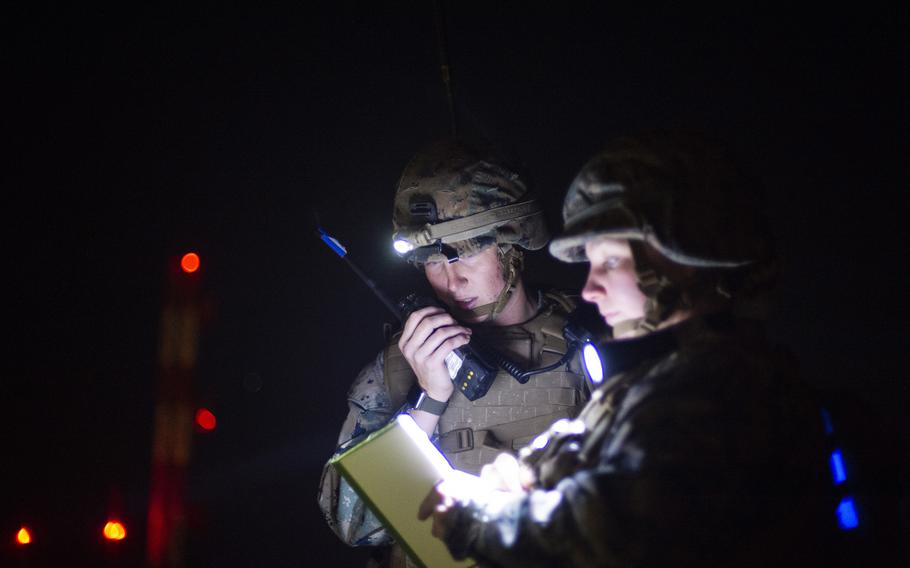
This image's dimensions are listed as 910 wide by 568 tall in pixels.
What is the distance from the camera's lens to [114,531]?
130 inches

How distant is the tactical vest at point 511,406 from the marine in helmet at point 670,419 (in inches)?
29.8

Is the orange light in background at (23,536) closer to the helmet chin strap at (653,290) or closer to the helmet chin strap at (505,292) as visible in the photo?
the helmet chin strap at (505,292)

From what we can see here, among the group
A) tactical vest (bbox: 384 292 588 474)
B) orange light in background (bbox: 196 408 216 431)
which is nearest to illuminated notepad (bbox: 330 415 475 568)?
tactical vest (bbox: 384 292 588 474)

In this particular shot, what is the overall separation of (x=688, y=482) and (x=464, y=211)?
1.49m

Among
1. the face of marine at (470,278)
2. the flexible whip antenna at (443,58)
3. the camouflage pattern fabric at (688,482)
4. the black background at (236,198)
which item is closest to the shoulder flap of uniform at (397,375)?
the face of marine at (470,278)

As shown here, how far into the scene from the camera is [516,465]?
143cm

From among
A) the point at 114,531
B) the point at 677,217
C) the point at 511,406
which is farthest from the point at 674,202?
the point at 114,531

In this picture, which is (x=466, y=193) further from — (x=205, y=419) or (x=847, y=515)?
(x=205, y=419)

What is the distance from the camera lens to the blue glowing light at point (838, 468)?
1363 mm

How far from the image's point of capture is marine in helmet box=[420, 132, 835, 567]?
111 cm

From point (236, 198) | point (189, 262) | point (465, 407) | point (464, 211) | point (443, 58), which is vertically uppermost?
point (443, 58)

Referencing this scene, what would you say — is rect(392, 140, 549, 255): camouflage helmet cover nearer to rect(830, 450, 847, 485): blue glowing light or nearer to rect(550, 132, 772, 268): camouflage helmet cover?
→ rect(550, 132, 772, 268): camouflage helmet cover

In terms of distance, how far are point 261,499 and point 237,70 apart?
2.32 meters

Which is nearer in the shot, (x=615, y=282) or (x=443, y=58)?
(x=615, y=282)
